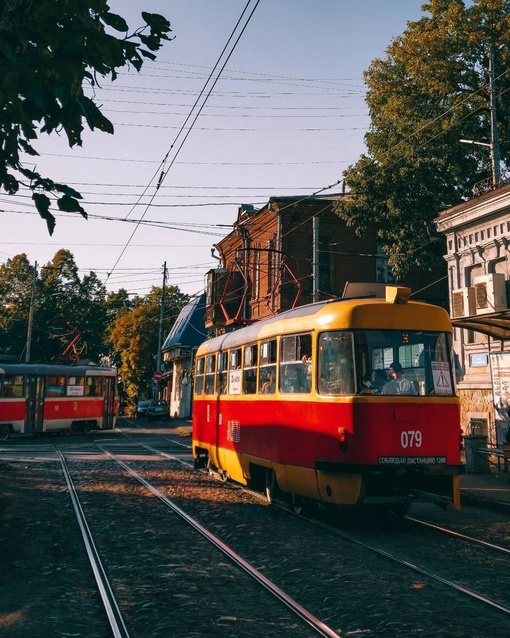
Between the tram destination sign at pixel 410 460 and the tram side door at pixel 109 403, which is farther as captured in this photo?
the tram side door at pixel 109 403

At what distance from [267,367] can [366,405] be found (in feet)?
9.32

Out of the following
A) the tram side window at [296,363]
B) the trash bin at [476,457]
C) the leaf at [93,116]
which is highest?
the leaf at [93,116]

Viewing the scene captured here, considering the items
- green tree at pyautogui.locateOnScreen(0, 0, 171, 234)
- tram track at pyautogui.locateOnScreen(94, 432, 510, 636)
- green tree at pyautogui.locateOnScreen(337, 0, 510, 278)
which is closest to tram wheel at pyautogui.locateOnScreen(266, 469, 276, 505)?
tram track at pyautogui.locateOnScreen(94, 432, 510, 636)

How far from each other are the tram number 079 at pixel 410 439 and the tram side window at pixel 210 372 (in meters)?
7.01

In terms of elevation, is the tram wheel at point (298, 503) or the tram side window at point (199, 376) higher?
the tram side window at point (199, 376)

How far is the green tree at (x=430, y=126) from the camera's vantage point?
2612 centimetres

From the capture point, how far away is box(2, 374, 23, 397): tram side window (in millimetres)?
28472

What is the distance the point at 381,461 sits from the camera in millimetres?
9312

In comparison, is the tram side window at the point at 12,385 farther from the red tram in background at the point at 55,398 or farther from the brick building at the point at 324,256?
the brick building at the point at 324,256

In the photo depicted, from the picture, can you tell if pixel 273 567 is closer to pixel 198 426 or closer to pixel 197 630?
pixel 197 630

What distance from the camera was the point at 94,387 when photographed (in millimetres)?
33219

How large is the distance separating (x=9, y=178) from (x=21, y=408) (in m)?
25.4

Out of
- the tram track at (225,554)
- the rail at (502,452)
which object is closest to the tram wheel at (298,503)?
the tram track at (225,554)

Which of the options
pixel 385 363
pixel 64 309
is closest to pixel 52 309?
pixel 64 309
